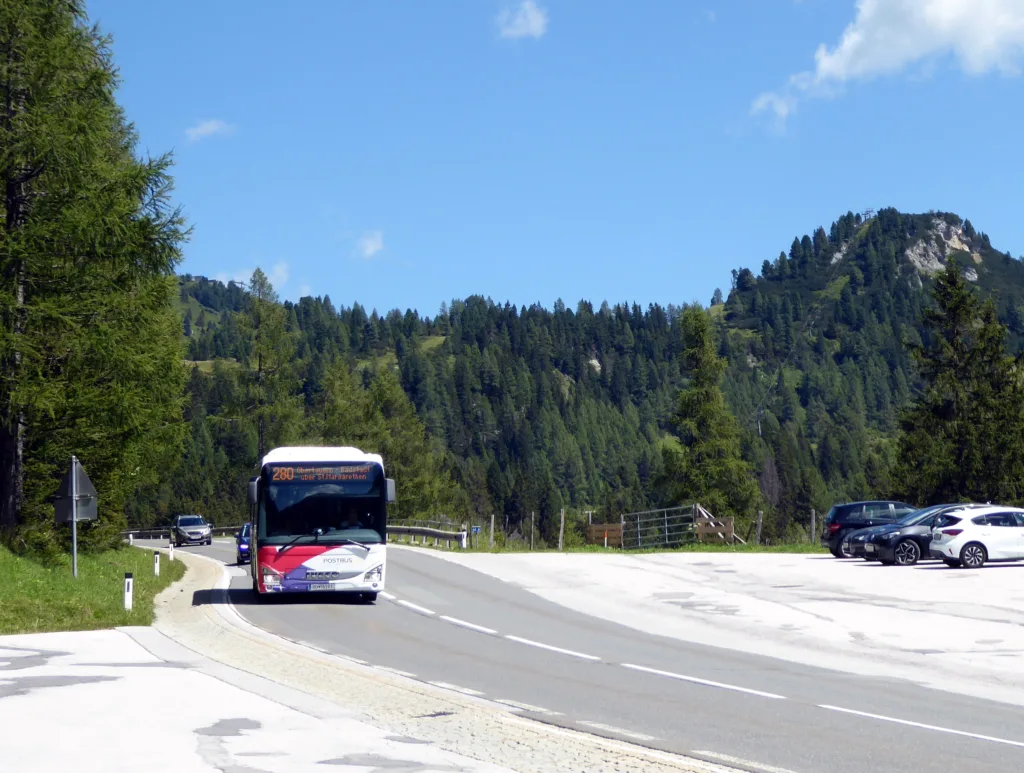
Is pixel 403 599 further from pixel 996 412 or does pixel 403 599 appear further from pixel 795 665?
pixel 996 412

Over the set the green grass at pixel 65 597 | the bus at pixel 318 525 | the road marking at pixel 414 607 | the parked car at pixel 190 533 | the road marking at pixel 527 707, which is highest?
the bus at pixel 318 525

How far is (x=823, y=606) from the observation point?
21359 mm

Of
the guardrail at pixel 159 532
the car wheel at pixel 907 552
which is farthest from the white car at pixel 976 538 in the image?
the guardrail at pixel 159 532

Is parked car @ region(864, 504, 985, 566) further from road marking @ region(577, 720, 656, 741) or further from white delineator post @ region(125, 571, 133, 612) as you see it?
road marking @ region(577, 720, 656, 741)

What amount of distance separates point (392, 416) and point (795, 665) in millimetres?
77011

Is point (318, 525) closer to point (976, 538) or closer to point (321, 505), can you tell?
point (321, 505)

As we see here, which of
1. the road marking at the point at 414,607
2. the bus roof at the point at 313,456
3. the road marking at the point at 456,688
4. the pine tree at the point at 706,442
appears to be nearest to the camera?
the road marking at the point at 456,688

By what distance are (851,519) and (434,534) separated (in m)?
20.0

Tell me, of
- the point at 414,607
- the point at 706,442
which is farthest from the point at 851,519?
the point at 706,442

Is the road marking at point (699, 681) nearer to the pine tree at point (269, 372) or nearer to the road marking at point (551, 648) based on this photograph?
the road marking at point (551, 648)

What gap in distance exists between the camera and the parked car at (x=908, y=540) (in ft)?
99.5

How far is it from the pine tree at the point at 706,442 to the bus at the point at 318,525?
44.9 metres

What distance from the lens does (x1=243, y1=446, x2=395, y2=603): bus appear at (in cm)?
2119

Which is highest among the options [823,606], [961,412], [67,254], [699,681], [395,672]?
[67,254]
